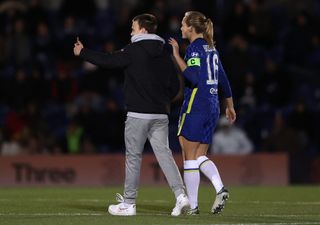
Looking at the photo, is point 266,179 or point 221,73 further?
point 266,179

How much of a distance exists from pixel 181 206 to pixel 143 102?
118 centimetres

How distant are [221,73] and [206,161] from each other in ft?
3.30

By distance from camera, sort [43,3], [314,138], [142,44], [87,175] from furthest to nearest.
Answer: [43,3], [314,138], [87,175], [142,44]

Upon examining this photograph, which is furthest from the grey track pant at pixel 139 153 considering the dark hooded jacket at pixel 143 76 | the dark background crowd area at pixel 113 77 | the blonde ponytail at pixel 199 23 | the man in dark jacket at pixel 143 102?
the dark background crowd area at pixel 113 77

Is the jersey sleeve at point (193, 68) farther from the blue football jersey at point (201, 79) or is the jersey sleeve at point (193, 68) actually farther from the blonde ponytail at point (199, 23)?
the blonde ponytail at point (199, 23)

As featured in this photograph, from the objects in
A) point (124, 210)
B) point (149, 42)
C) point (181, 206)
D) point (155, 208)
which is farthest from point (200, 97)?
point (155, 208)

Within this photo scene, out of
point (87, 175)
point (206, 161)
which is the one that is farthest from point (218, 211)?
point (87, 175)

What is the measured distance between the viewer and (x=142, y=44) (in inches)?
417

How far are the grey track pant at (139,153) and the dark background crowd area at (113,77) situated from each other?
1020cm

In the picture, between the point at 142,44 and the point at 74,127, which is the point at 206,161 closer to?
the point at 142,44

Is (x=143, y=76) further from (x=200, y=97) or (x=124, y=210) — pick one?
(x=124, y=210)

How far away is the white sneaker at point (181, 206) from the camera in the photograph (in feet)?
34.3

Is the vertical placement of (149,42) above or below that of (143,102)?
above

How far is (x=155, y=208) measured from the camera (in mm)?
11984
